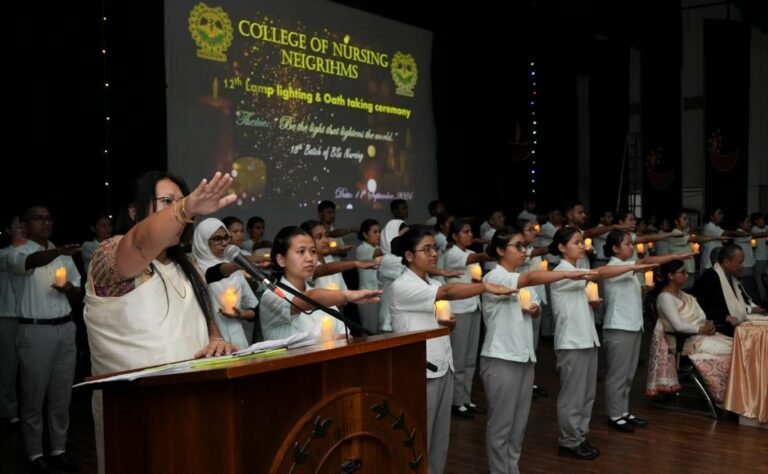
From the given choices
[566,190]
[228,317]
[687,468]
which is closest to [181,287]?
[228,317]

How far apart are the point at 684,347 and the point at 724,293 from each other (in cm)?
60

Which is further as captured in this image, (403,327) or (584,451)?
(584,451)

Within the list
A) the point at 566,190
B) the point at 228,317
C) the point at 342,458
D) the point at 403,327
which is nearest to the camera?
the point at 342,458

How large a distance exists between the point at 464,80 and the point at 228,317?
668 centimetres

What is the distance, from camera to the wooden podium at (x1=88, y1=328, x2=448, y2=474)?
5.10 feet

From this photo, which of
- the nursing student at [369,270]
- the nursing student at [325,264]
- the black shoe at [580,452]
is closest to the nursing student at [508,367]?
the black shoe at [580,452]

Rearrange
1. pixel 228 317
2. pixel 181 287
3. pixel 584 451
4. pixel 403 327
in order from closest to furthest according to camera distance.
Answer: pixel 181 287 < pixel 403 327 < pixel 228 317 < pixel 584 451

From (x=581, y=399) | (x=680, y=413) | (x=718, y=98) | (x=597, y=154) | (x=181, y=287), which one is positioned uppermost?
(x=718, y=98)

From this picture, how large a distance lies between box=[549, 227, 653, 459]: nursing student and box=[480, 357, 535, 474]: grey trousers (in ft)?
1.99

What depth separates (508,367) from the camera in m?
4.00

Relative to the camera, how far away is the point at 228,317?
417cm

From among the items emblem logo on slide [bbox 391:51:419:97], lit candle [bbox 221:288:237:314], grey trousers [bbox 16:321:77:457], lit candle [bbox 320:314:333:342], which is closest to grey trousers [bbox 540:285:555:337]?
emblem logo on slide [bbox 391:51:419:97]

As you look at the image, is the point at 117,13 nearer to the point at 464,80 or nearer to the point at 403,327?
the point at 403,327

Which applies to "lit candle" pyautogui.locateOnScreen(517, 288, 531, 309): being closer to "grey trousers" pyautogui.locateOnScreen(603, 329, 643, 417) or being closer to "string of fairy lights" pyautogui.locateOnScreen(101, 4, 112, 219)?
"grey trousers" pyautogui.locateOnScreen(603, 329, 643, 417)
